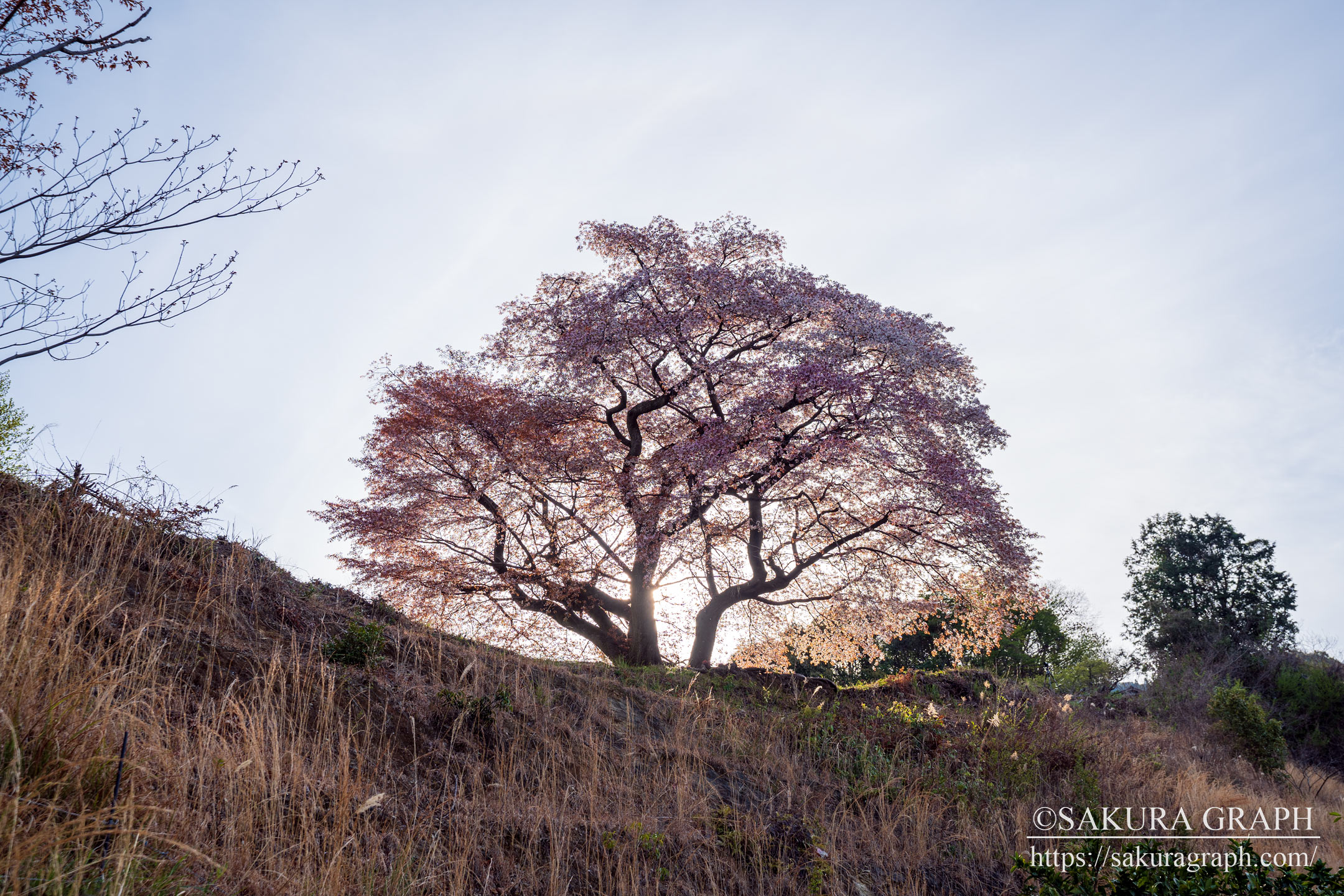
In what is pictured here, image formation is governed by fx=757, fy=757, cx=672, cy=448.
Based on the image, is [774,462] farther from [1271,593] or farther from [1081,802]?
[1271,593]

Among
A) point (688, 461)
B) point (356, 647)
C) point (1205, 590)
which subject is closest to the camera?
point (356, 647)

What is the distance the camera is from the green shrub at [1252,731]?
12.4 meters

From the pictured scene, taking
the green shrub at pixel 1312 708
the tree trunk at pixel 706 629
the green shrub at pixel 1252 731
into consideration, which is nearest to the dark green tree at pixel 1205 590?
the green shrub at pixel 1312 708

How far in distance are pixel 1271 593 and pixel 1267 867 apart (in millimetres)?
32022

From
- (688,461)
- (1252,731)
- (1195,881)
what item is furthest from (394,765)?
(1252,731)

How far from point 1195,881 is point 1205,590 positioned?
105ft

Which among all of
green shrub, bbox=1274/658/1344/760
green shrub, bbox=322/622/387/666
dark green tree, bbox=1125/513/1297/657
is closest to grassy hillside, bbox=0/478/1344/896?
green shrub, bbox=322/622/387/666

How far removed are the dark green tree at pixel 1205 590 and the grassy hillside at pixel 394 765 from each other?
22337 mm

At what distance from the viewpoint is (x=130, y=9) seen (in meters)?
4.85

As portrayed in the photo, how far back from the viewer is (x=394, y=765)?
459 centimetres

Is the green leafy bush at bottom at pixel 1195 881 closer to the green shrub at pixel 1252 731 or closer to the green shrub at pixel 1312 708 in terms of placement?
the green shrub at pixel 1252 731

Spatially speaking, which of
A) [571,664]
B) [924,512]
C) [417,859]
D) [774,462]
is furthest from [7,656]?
[924,512]

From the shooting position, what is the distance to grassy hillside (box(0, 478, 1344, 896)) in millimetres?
2967

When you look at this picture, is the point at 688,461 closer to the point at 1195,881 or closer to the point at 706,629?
the point at 706,629
